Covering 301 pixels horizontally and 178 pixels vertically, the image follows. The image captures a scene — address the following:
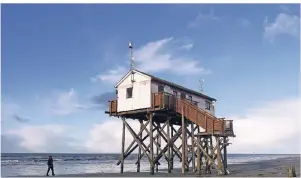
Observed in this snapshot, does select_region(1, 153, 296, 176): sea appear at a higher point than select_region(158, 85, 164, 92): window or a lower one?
lower

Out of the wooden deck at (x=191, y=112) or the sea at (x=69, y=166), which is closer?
the wooden deck at (x=191, y=112)

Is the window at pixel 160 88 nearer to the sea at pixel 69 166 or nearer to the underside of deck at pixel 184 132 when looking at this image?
the underside of deck at pixel 184 132

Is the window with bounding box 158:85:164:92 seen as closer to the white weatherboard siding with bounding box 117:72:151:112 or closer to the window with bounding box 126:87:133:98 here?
the white weatherboard siding with bounding box 117:72:151:112

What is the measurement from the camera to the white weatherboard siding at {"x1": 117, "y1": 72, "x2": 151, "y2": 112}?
2948 centimetres

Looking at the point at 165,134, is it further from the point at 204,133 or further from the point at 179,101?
the point at 204,133

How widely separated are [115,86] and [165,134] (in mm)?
6209

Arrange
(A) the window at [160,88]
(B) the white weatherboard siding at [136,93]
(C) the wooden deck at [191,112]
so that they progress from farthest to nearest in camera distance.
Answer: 1. (A) the window at [160,88]
2. (B) the white weatherboard siding at [136,93]
3. (C) the wooden deck at [191,112]

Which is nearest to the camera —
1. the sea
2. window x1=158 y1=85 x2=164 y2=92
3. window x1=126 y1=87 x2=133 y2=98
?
window x1=158 y1=85 x2=164 y2=92

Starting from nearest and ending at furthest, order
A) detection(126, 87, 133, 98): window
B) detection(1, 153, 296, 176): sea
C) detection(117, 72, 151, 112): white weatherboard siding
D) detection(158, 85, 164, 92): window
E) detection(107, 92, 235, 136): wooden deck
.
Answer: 1. detection(107, 92, 235, 136): wooden deck
2. detection(117, 72, 151, 112): white weatherboard siding
3. detection(158, 85, 164, 92): window
4. detection(126, 87, 133, 98): window
5. detection(1, 153, 296, 176): sea

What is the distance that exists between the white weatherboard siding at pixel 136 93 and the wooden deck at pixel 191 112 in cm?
47

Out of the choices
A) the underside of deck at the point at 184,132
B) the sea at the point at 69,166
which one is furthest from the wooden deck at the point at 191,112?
the sea at the point at 69,166

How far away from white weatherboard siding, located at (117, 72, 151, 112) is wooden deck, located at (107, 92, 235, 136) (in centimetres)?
47

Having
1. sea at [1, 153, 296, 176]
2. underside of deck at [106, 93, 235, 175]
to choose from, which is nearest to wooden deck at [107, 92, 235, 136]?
underside of deck at [106, 93, 235, 175]

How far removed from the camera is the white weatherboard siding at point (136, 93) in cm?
2948
